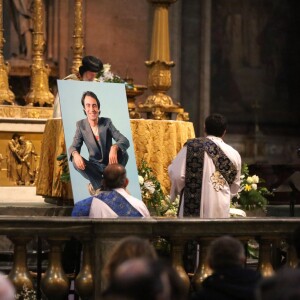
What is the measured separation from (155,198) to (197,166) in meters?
1.47

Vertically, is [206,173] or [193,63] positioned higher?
[193,63]

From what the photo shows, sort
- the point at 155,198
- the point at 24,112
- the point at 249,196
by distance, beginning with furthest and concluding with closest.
Result: the point at 24,112 → the point at 249,196 → the point at 155,198

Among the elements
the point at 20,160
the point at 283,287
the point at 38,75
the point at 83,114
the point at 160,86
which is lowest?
the point at 283,287

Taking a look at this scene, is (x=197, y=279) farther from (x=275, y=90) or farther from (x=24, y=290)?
(x=275, y=90)

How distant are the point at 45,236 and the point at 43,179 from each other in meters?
3.70

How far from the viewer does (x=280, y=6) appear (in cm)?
2312

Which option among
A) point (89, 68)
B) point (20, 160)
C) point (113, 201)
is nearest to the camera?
point (113, 201)

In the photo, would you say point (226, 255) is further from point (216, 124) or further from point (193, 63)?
point (193, 63)

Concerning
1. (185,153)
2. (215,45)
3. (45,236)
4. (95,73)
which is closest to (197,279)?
(45,236)

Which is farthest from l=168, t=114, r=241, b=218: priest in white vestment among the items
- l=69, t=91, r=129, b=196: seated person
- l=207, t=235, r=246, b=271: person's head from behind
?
l=207, t=235, r=246, b=271: person's head from behind

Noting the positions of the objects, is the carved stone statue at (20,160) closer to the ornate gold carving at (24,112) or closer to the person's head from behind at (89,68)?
the ornate gold carving at (24,112)

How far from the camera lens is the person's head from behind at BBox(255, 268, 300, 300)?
441cm

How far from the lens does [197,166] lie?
948cm

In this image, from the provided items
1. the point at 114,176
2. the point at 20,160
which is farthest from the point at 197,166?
the point at 20,160
